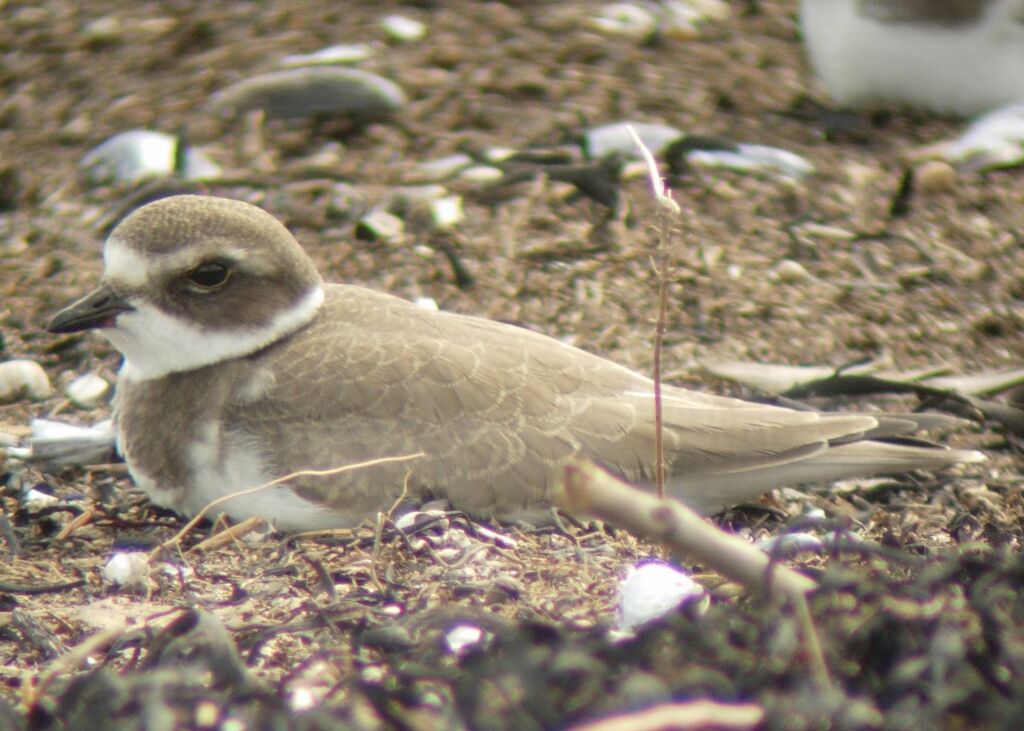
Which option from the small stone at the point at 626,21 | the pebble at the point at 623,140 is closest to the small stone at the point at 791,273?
the pebble at the point at 623,140

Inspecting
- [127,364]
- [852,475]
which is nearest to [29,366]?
[127,364]

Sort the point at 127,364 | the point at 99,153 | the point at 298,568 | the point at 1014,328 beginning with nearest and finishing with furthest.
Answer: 1. the point at 298,568
2. the point at 127,364
3. the point at 1014,328
4. the point at 99,153

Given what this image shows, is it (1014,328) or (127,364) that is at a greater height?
(127,364)

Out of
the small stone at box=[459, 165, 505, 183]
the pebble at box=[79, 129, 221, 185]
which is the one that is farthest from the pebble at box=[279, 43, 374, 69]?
the small stone at box=[459, 165, 505, 183]

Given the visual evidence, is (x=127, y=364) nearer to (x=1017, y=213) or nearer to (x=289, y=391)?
(x=289, y=391)

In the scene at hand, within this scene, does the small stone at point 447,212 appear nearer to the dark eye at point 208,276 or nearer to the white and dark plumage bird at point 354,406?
the white and dark plumage bird at point 354,406

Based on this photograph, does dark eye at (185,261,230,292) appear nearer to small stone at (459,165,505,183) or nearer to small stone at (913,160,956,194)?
small stone at (459,165,505,183)

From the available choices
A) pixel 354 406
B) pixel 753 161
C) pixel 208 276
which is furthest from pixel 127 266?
pixel 753 161
